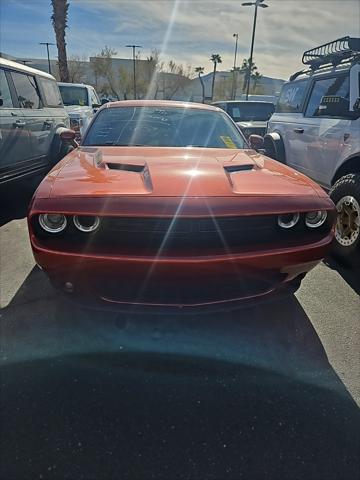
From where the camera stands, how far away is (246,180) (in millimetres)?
2383

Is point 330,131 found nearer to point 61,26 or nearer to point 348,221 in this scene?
point 348,221

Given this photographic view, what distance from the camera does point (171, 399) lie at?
2.05m

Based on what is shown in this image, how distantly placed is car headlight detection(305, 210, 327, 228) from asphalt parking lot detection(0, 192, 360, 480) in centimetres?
58

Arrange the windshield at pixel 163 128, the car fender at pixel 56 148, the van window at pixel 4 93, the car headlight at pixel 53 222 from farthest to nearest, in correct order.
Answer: the car fender at pixel 56 148
the van window at pixel 4 93
the windshield at pixel 163 128
the car headlight at pixel 53 222

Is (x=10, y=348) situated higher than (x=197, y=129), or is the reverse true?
(x=197, y=129)

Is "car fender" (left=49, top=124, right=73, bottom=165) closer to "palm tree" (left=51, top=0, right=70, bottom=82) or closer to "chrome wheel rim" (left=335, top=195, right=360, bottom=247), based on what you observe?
"chrome wheel rim" (left=335, top=195, right=360, bottom=247)

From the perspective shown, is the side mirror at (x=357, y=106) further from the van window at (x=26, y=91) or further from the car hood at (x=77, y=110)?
Answer: the car hood at (x=77, y=110)

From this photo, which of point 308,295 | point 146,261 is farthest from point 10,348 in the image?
point 308,295

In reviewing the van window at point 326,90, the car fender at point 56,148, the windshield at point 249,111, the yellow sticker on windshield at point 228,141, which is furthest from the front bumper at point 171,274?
the windshield at point 249,111

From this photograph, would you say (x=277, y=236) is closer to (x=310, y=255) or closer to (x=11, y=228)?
(x=310, y=255)

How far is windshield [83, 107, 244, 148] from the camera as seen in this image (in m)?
3.42

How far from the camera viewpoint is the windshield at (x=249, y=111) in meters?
11.2

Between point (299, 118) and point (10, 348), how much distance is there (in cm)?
505

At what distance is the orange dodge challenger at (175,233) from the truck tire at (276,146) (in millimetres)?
3819
